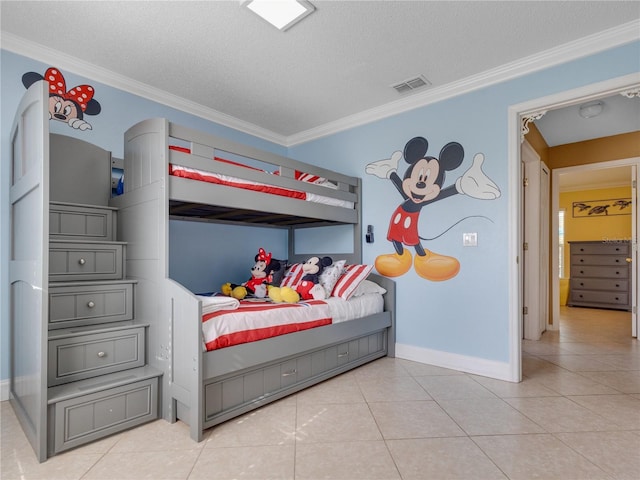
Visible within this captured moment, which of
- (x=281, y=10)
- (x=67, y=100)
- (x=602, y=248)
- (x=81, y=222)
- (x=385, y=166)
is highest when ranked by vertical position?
(x=281, y=10)

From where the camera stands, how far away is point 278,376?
2.28m

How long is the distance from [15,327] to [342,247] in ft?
8.57

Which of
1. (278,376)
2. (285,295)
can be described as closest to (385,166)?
(285,295)

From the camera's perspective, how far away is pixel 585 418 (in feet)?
6.61

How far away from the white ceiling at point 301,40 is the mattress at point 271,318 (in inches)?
69.0

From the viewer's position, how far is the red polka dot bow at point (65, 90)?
2.47 meters

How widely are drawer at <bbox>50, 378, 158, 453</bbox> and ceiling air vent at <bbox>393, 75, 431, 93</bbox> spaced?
278 centimetres

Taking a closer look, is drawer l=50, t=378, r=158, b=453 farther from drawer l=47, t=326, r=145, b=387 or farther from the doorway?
the doorway

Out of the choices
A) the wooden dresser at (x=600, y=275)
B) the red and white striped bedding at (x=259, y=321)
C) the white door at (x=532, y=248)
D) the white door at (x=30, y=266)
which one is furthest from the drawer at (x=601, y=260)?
the white door at (x=30, y=266)

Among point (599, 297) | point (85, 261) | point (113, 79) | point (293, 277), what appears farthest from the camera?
point (599, 297)

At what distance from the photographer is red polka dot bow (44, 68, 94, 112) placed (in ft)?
8.12

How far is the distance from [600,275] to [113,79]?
7.42 metres

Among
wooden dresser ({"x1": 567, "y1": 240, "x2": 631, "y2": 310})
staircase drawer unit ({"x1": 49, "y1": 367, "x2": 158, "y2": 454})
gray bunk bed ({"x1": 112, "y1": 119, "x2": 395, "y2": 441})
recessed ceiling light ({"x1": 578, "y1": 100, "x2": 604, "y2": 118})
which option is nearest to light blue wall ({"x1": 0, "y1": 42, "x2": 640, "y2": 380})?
gray bunk bed ({"x1": 112, "y1": 119, "x2": 395, "y2": 441})

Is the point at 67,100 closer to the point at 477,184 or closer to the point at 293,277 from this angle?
the point at 293,277
